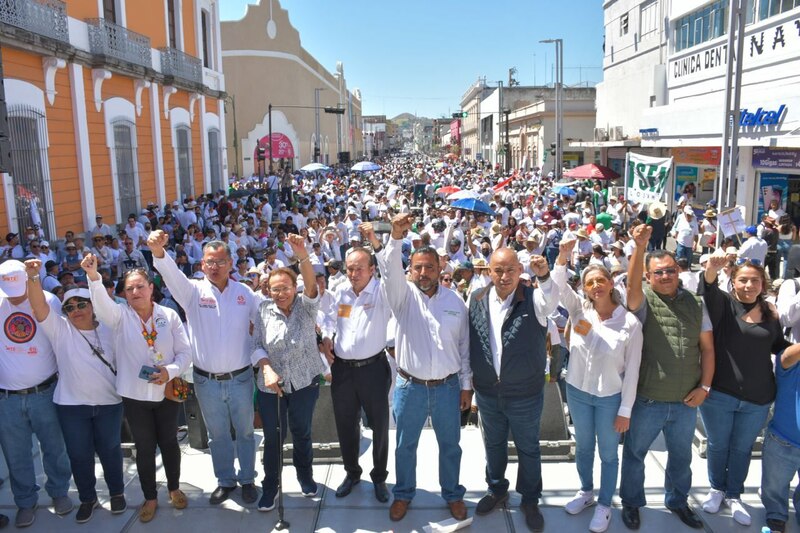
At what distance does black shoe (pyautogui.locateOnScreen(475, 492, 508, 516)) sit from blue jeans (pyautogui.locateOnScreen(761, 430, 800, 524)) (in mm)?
1715

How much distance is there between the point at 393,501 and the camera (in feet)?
14.6

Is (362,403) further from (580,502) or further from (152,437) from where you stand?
(580,502)

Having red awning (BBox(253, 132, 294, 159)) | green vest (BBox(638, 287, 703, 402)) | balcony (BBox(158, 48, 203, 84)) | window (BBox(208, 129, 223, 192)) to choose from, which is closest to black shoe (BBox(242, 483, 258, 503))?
green vest (BBox(638, 287, 703, 402))

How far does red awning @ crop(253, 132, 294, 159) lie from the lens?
47.3 metres

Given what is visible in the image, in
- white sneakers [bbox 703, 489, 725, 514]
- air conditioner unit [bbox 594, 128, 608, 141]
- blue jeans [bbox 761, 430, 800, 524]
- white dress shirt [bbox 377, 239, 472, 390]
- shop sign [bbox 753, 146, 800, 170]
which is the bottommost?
white sneakers [bbox 703, 489, 725, 514]

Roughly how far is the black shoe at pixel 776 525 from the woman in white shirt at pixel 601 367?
1.02 m

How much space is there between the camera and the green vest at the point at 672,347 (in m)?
3.98

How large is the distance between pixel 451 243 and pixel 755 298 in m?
7.33

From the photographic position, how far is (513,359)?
4.04m

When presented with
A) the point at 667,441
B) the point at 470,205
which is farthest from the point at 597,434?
the point at 470,205

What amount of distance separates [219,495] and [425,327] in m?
1.97

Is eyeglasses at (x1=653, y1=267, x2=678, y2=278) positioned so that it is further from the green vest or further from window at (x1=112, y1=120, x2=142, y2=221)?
window at (x1=112, y1=120, x2=142, y2=221)

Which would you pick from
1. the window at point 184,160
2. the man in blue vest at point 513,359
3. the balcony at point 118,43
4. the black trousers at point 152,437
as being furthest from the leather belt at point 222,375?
the window at point 184,160

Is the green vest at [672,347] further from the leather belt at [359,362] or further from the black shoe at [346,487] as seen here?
the black shoe at [346,487]
